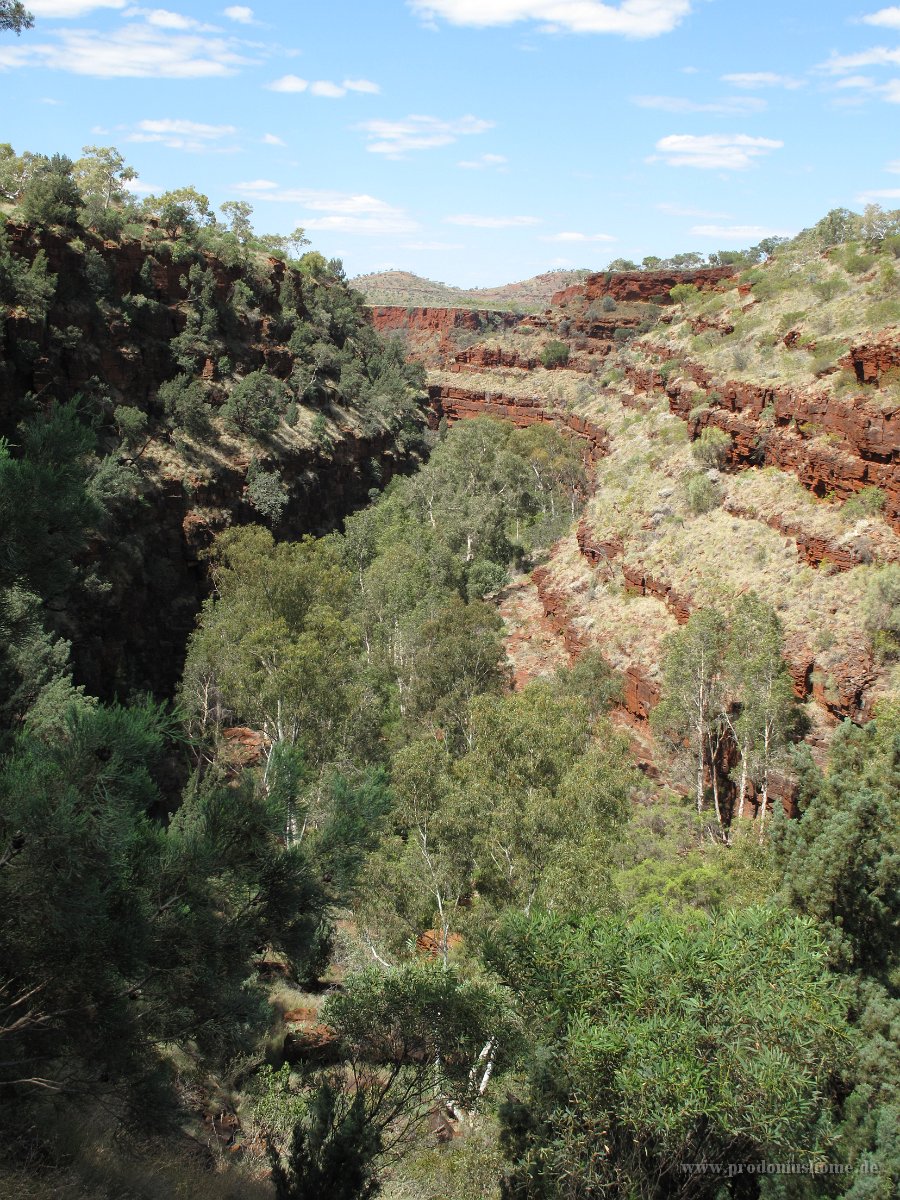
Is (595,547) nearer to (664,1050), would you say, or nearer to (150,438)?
(150,438)

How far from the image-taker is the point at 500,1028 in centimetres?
1116

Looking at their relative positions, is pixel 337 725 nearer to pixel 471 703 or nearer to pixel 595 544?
pixel 471 703

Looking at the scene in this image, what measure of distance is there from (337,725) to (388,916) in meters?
10.1

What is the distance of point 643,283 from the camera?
89.4 meters

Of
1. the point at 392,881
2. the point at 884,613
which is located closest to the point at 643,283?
the point at 884,613

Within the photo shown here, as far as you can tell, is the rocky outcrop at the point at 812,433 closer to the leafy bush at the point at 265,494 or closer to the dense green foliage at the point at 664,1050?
the dense green foliage at the point at 664,1050

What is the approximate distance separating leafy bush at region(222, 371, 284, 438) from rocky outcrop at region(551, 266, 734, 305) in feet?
168

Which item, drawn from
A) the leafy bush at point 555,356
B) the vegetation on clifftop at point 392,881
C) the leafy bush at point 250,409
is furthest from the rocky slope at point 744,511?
the leafy bush at point 555,356

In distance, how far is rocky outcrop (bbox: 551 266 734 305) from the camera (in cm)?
8319

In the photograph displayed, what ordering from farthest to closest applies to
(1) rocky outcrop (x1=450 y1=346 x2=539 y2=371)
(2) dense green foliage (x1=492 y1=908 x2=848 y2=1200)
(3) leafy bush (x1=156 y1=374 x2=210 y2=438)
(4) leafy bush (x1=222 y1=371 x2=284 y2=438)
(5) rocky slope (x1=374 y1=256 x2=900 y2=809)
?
(1) rocky outcrop (x1=450 y1=346 x2=539 y2=371)
(4) leafy bush (x1=222 y1=371 x2=284 y2=438)
(3) leafy bush (x1=156 y1=374 x2=210 y2=438)
(5) rocky slope (x1=374 y1=256 x2=900 y2=809)
(2) dense green foliage (x1=492 y1=908 x2=848 y2=1200)

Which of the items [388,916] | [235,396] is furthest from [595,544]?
[388,916]

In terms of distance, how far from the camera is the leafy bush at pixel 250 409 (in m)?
44.5

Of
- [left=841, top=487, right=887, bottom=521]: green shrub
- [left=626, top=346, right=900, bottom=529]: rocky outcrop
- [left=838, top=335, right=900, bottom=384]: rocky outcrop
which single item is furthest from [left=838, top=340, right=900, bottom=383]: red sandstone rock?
[left=841, top=487, right=887, bottom=521]: green shrub

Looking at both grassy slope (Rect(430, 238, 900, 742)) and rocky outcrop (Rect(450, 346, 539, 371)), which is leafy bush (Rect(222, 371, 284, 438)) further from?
rocky outcrop (Rect(450, 346, 539, 371))
